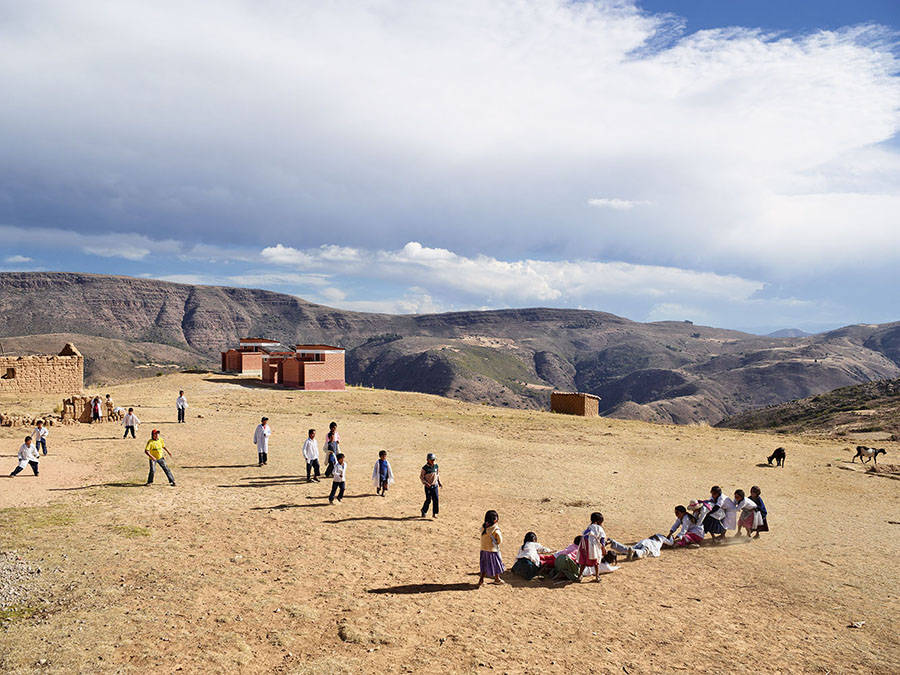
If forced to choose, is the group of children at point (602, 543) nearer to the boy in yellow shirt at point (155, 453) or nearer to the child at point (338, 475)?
the child at point (338, 475)

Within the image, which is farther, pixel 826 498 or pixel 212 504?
pixel 826 498

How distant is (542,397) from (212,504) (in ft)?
473

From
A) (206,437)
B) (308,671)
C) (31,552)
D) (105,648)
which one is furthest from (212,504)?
(206,437)

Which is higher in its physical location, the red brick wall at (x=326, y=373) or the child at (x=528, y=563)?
the red brick wall at (x=326, y=373)

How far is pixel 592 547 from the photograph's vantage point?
1179 centimetres

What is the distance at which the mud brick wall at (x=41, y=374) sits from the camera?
35.5 metres

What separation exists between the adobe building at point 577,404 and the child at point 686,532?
2858 cm

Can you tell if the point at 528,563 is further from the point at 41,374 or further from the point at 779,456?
the point at 41,374

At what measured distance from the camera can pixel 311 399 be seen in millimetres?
43781

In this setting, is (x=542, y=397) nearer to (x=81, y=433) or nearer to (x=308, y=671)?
(x=81, y=433)

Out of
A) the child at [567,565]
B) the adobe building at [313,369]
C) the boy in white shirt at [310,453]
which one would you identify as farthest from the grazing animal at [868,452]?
the adobe building at [313,369]

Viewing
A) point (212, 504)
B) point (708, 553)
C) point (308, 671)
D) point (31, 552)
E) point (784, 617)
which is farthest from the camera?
point (212, 504)

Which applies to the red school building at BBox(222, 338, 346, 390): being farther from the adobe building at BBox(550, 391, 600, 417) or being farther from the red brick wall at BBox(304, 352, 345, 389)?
the adobe building at BBox(550, 391, 600, 417)

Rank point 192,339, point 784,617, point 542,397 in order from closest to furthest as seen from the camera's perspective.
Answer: point 784,617, point 542,397, point 192,339
